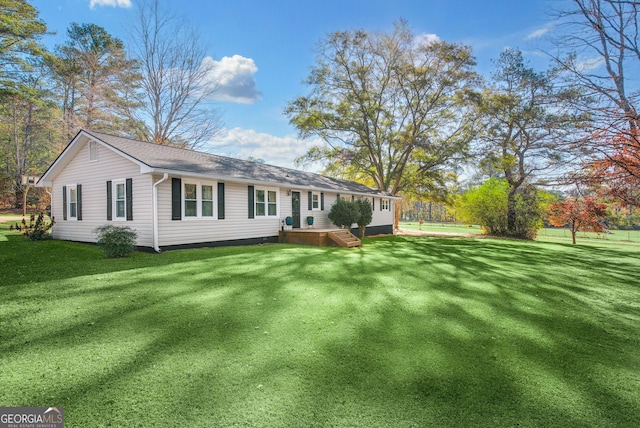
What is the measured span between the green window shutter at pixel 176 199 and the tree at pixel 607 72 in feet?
32.7

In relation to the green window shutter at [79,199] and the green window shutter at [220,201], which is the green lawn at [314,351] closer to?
the green window shutter at [220,201]

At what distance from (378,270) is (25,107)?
3011cm

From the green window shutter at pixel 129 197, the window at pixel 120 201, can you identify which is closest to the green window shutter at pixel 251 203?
the green window shutter at pixel 129 197

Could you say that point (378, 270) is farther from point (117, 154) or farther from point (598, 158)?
point (117, 154)

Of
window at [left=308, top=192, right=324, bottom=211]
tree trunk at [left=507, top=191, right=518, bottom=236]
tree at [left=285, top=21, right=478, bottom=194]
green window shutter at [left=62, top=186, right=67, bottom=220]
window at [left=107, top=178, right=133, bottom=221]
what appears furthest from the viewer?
tree at [left=285, top=21, right=478, bottom=194]

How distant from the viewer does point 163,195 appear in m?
9.25

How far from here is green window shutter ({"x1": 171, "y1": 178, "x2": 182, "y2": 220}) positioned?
372 inches

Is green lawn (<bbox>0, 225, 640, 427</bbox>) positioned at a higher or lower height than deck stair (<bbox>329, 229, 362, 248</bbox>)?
lower

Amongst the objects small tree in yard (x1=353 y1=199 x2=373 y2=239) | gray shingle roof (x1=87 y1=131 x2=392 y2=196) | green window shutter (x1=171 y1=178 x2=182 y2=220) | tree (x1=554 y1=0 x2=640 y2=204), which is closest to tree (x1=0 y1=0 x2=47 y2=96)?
gray shingle roof (x1=87 y1=131 x2=392 y2=196)

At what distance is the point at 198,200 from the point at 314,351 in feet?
27.7

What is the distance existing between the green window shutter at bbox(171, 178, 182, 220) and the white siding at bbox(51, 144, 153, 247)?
632mm

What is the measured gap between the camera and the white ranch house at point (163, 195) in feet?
30.6

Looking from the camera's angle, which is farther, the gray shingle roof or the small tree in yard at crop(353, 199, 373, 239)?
the small tree in yard at crop(353, 199, 373, 239)

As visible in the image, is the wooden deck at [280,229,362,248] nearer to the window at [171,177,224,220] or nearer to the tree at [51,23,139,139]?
the window at [171,177,224,220]
